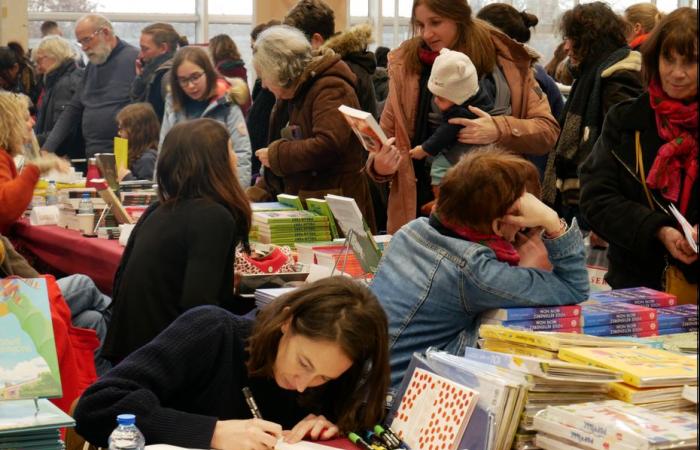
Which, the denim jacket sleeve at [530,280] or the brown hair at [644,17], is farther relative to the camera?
the brown hair at [644,17]

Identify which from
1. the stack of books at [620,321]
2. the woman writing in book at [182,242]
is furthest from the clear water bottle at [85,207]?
the stack of books at [620,321]

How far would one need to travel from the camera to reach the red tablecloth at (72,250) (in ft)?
16.0

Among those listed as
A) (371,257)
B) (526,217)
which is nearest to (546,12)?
(371,257)

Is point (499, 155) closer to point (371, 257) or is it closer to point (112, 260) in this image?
point (371, 257)

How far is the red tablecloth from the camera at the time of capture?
4891 mm

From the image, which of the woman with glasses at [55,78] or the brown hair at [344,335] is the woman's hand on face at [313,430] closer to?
the brown hair at [344,335]

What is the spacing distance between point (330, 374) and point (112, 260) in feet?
8.76

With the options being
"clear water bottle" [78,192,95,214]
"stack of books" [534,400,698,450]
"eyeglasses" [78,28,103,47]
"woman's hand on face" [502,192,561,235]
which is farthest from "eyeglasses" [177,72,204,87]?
"stack of books" [534,400,698,450]

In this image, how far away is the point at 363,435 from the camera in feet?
7.63

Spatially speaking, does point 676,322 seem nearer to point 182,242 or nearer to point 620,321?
point 620,321

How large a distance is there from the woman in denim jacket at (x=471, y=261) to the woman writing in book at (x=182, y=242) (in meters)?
1.02

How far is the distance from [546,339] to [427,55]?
6.60 feet

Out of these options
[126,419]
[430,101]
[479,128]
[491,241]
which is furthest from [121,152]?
[126,419]

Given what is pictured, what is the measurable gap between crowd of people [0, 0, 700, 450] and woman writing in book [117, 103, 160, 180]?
0.01m
